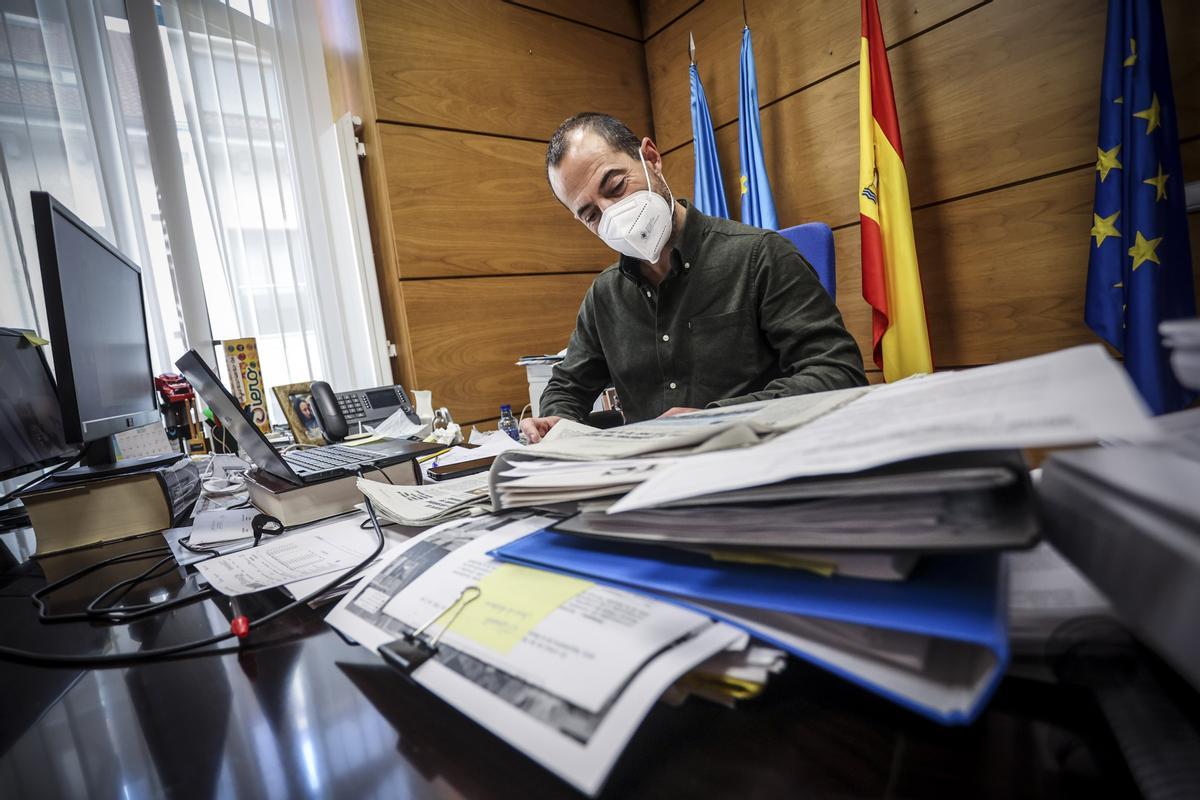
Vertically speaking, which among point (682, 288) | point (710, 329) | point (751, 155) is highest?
point (751, 155)

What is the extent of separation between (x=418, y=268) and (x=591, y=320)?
1.07m

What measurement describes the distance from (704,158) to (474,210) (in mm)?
1145

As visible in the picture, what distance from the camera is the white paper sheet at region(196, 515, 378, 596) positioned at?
21.1 inches

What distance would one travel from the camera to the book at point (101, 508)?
2.90 feet

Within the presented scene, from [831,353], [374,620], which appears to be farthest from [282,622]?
[831,353]

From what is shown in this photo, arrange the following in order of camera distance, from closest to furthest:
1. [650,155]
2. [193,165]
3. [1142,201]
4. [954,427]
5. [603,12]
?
[954,427] → [650,155] → [1142,201] → [193,165] → [603,12]

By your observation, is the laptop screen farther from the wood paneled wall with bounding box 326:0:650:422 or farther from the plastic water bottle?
the wood paneled wall with bounding box 326:0:650:422

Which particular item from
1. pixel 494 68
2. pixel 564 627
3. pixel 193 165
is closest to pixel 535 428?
pixel 564 627

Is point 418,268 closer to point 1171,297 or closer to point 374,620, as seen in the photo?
point 374,620

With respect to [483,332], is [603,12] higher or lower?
higher

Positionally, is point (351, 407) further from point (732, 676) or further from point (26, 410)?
point (732, 676)

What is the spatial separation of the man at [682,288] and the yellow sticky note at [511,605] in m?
0.87

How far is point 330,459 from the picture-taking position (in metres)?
1.00

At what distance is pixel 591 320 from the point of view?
66.6 inches
